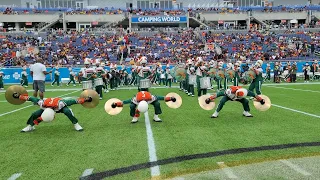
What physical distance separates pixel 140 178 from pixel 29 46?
126 feet

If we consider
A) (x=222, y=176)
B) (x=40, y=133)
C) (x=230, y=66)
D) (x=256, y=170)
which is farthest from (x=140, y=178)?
(x=230, y=66)

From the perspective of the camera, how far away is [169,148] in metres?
6.54

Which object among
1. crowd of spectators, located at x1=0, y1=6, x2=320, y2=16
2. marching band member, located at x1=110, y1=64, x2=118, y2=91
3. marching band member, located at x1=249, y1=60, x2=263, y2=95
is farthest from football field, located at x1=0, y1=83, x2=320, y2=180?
crowd of spectators, located at x1=0, y1=6, x2=320, y2=16

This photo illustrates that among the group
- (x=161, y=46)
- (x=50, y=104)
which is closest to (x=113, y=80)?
(x=50, y=104)

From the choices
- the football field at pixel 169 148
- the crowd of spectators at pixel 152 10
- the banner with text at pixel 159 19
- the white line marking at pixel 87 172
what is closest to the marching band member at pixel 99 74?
the football field at pixel 169 148

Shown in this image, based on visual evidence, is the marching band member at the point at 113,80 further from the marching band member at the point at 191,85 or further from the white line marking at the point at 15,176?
the white line marking at the point at 15,176

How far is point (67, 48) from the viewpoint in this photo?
41.3 meters

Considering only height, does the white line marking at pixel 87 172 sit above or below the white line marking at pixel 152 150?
below

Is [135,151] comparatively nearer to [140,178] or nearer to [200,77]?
[140,178]

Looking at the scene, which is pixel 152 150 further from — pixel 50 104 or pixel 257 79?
pixel 257 79

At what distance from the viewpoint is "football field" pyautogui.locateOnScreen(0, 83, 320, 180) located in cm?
522

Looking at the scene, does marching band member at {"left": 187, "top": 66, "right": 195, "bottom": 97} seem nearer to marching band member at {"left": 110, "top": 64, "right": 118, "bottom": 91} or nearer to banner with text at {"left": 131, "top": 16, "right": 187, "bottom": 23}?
marching band member at {"left": 110, "top": 64, "right": 118, "bottom": 91}

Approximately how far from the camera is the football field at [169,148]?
5.22 m

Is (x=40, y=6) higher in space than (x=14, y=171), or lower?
higher
